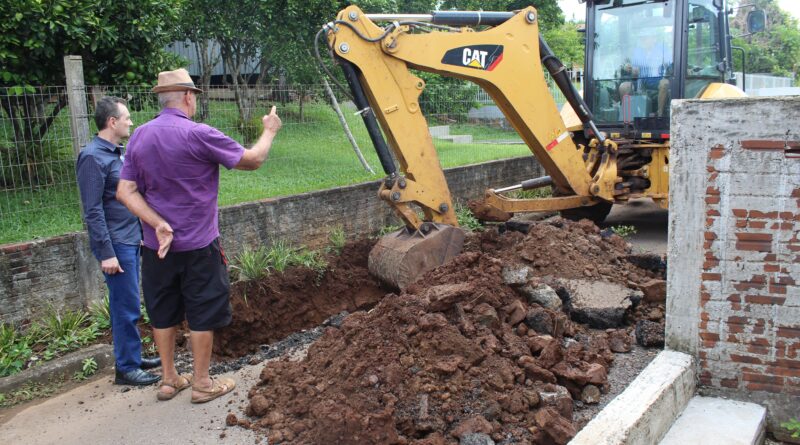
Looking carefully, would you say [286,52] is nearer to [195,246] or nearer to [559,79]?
[559,79]

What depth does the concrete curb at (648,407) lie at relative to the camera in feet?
10.8

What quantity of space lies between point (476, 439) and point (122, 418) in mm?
2250

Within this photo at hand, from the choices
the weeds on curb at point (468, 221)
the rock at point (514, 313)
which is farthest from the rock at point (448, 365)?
the weeds on curb at point (468, 221)

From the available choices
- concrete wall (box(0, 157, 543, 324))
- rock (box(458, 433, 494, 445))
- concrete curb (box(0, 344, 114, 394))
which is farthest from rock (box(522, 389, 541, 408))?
concrete wall (box(0, 157, 543, 324))

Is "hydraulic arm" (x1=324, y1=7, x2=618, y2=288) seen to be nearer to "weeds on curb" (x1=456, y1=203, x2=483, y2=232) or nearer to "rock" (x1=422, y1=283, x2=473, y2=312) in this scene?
"rock" (x1=422, y1=283, x2=473, y2=312)

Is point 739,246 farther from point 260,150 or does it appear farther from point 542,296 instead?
point 260,150

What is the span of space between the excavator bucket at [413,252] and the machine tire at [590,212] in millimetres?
2969

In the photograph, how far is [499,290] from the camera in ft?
17.0

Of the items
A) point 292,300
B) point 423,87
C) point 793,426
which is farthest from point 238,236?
point 793,426

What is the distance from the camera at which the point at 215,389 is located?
176 inches

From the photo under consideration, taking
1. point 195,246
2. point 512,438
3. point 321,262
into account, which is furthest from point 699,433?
point 321,262

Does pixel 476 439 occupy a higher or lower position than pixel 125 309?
lower

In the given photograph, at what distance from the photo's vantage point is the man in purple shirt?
163 inches

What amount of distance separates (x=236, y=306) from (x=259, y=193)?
1.90 meters
